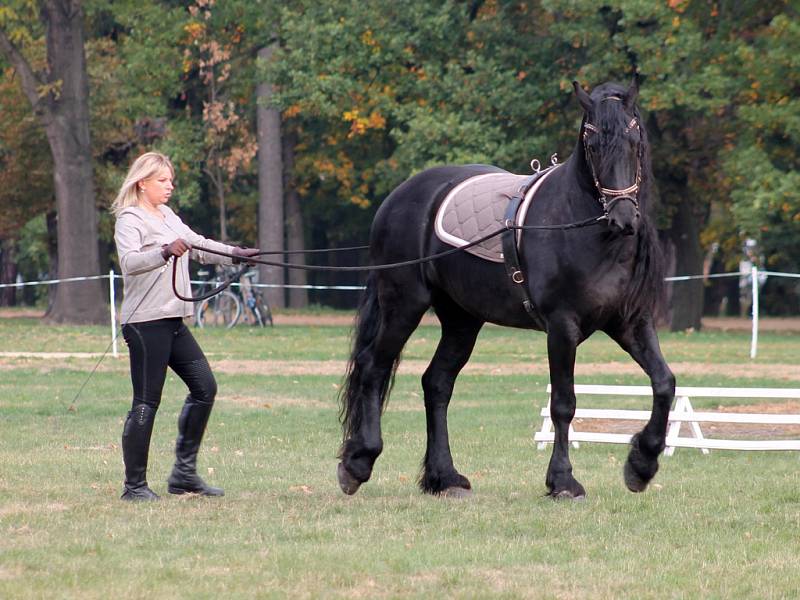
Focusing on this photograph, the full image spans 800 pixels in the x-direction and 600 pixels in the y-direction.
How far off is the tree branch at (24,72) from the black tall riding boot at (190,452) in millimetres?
24028

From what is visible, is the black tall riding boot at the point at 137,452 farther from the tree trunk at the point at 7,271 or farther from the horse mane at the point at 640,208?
the tree trunk at the point at 7,271

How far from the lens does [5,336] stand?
28.3 meters

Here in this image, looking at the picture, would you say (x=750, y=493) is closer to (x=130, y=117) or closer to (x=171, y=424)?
(x=171, y=424)

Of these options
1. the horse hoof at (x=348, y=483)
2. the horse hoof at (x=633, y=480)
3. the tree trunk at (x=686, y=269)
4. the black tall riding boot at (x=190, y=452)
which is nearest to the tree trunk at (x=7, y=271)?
the tree trunk at (x=686, y=269)

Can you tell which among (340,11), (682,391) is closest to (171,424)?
(682,391)

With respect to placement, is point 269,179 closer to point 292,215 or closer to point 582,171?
point 292,215

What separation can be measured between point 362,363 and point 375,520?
183cm

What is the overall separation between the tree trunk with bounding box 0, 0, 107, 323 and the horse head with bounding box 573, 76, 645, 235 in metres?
24.7

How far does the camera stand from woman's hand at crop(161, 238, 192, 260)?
8016 mm

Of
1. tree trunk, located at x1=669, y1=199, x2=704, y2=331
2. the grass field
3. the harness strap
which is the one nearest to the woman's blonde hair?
the grass field

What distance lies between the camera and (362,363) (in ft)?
30.5

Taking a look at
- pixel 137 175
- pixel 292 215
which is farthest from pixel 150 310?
pixel 292 215

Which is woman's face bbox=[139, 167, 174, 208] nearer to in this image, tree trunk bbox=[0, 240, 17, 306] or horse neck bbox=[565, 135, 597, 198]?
horse neck bbox=[565, 135, 597, 198]

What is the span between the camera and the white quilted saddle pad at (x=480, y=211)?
857 centimetres
